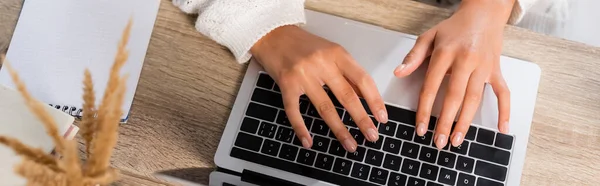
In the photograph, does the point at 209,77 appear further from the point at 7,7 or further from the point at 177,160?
the point at 7,7

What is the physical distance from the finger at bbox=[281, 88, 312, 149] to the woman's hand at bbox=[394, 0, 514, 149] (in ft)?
0.41

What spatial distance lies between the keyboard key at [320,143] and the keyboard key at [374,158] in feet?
0.17

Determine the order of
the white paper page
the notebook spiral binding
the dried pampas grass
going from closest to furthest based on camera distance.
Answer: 1. the dried pampas grass
2. the white paper page
3. the notebook spiral binding

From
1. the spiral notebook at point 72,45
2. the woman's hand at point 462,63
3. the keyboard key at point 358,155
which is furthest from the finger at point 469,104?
the spiral notebook at point 72,45

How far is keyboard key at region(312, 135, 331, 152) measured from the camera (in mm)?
739

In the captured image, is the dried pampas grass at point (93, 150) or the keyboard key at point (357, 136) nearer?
the dried pampas grass at point (93, 150)

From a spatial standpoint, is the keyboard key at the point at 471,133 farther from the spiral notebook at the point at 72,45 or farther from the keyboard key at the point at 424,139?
the spiral notebook at the point at 72,45

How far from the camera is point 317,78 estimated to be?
797mm

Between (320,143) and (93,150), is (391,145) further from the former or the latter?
(93,150)

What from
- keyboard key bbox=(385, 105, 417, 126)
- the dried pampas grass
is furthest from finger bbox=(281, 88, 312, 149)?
the dried pampas grass

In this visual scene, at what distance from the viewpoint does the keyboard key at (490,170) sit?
2.30 feet

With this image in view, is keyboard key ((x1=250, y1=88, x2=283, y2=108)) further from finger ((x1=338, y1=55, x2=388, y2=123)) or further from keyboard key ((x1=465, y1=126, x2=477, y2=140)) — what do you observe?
keyboard key ((x1=465, y1=126, x2=477, y2=140))

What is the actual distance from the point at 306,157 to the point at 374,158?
0.26ft

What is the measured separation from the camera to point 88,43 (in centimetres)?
83
